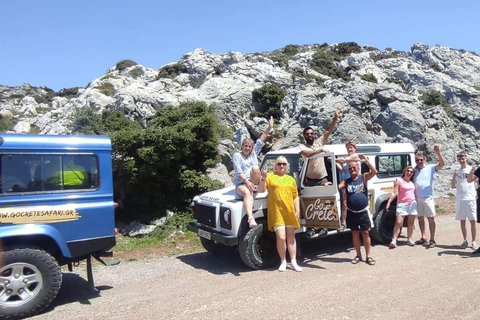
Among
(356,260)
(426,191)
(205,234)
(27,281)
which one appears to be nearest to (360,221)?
(356,260)

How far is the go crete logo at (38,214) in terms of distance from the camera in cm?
448

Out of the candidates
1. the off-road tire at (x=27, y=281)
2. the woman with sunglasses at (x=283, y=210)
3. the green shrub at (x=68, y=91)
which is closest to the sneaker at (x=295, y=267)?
the woman with sunglasses at (x=283, y=210)

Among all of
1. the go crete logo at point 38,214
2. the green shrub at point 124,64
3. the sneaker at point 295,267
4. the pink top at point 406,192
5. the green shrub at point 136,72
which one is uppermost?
the green shrub at point 124,64

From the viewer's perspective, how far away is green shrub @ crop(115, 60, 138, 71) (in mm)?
60197

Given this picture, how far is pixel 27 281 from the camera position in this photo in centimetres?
453

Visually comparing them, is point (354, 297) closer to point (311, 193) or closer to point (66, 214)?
point (311, 193)

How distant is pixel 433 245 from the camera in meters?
7.44

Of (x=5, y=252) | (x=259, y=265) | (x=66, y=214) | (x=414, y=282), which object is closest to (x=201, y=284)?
(x=259, y=265)

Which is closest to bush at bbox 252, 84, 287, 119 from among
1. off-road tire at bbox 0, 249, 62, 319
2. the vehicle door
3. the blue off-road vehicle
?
the vehicle door

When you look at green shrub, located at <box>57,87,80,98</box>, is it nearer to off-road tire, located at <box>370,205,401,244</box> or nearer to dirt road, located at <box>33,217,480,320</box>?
dirt road, located at <box>33,217,480,320</box>

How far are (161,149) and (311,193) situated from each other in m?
5.42

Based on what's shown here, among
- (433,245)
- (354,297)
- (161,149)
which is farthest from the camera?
(161,149)

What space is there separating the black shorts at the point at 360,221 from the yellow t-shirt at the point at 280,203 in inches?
40.7

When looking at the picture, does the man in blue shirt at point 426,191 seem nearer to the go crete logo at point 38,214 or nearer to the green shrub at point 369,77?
the go crete logo at point 38,214
